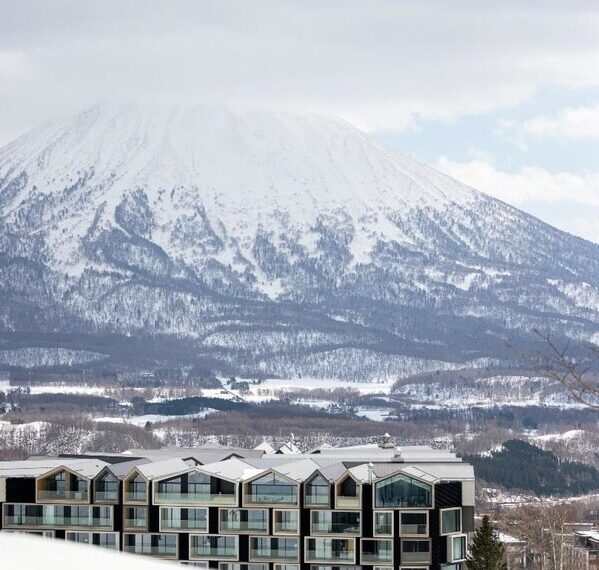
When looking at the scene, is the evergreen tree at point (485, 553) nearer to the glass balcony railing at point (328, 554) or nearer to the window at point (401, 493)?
the window at point (401, 493)

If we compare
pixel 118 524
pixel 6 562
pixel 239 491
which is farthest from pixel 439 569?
pixel 6 562

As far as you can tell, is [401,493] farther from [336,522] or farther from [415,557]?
[336,522]

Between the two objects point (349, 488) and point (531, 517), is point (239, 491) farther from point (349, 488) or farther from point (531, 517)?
point (531, 517)

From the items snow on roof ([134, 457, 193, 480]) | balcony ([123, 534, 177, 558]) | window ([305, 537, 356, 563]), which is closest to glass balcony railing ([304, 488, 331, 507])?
window ([305, 537, 356, 563])

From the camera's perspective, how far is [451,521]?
5750cm

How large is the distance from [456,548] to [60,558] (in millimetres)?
49597

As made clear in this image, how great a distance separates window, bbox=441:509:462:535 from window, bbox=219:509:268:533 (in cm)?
555

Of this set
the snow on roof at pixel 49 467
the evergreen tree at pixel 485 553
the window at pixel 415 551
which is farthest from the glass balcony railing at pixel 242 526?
the evergreen tree at pixel 485 553

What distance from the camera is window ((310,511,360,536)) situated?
186 ft

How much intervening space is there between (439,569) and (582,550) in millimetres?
49689

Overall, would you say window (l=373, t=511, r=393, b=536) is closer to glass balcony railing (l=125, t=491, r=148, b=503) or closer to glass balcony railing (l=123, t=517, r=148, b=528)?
glass balcony railing (l=123, t=517, r=148, b=528)

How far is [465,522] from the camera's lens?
58.5m

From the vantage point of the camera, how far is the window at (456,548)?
56844 mm

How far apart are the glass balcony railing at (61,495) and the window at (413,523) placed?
1066 cm
